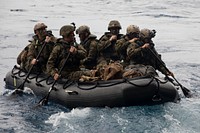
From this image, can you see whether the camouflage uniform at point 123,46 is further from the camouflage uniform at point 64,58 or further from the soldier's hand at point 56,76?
the soldier's hand at point 56,76

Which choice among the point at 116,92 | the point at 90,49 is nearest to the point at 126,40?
the point at 90,49

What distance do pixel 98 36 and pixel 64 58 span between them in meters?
12.4

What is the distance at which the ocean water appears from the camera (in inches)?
306

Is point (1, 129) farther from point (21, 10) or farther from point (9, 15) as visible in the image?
point (21, 10)

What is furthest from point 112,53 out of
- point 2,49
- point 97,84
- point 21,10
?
point 21,10

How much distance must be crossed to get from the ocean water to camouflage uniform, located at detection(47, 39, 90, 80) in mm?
816

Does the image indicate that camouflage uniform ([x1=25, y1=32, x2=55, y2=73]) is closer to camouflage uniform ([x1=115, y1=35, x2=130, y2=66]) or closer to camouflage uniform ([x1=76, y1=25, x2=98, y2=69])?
camouflage uniform ([x1=76, y1=25, x2=98, y2=69])

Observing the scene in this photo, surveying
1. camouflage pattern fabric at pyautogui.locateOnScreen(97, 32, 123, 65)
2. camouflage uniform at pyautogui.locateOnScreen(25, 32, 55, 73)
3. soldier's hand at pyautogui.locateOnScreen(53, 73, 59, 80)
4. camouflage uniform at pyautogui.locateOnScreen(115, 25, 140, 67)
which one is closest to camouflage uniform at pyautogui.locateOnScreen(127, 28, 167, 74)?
camouflage uniform at pyautogui.locateOnScreen(115, 25, 140, 67)

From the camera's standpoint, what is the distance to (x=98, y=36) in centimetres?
2155

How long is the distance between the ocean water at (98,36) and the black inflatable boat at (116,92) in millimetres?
149

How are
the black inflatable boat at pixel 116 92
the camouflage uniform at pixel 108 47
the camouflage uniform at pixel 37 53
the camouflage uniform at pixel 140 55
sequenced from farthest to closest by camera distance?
the camouflage uniform at pixel 108 47 → the camouflage uniform at pixel 37 53 → the camouflage uniform at pixel 140 55 → the black inflatable boat at pixel 116 92

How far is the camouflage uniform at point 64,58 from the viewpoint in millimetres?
9148

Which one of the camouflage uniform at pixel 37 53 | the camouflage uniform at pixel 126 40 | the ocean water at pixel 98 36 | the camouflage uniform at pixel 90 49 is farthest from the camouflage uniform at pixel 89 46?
the ocean water at pixel 98 36

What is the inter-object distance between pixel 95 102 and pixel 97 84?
1.27 feet
